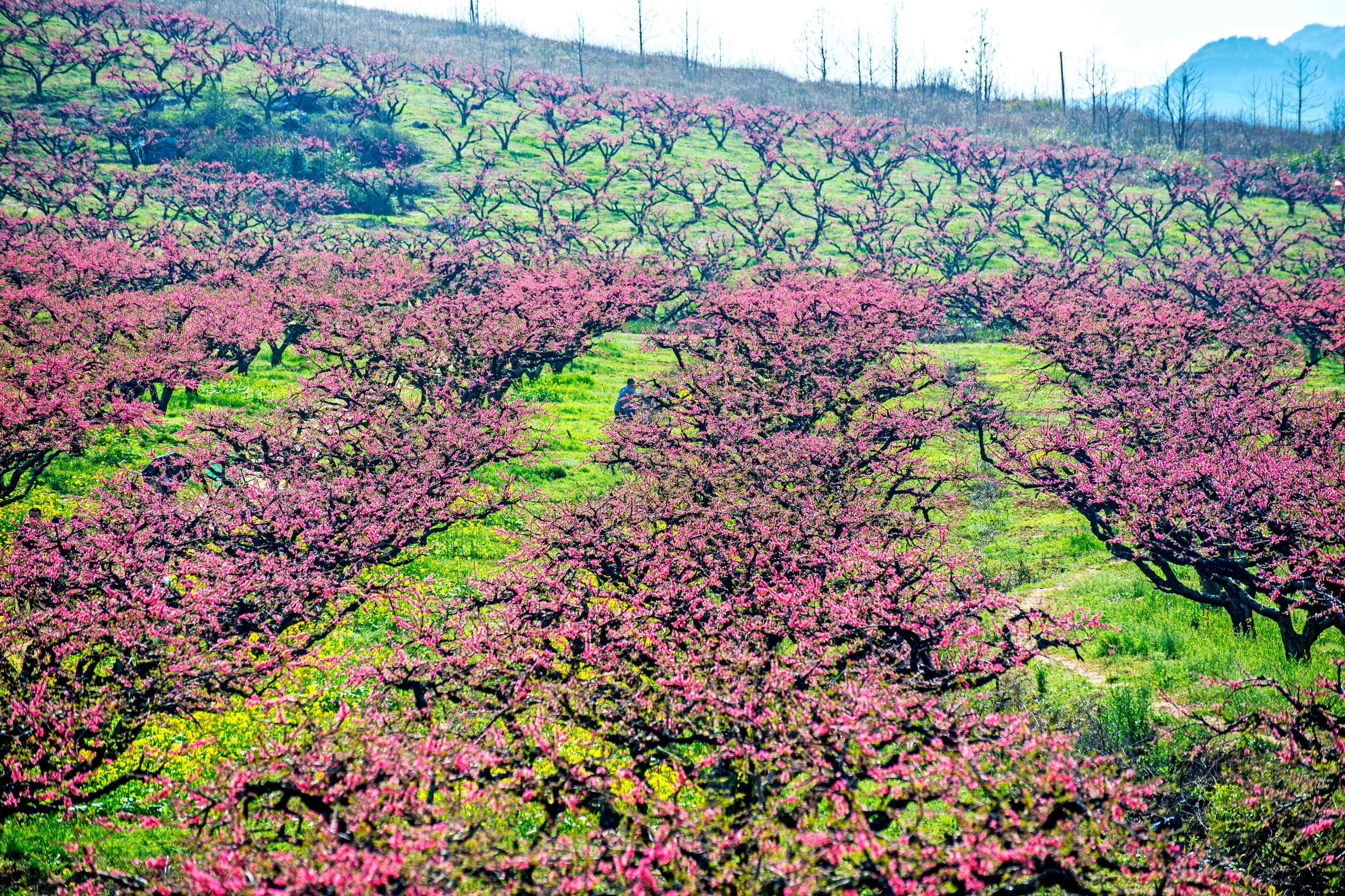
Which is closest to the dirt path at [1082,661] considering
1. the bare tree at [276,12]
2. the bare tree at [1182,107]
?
the bare tree at [1182,107]

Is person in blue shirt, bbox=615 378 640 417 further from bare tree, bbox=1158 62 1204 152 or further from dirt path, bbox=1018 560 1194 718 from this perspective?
bare tree, bbox=1158 62 1204 152

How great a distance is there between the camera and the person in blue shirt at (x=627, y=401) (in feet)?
82.2

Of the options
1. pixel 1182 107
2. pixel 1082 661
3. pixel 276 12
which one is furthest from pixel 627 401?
pixel 276 12

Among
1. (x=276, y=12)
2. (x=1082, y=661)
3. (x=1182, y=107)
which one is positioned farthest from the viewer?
(x=276, y=12)

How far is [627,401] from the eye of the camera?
84.3 feet

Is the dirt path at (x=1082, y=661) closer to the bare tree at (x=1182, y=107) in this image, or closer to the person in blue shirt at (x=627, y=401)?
the person in blue shirt at (x=627, y=401)

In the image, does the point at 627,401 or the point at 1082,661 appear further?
the point at 627,401

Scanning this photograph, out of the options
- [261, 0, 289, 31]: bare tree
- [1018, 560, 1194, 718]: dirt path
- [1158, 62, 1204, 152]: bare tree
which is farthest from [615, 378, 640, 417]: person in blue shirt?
[261, 0, 289, 31]: bare tree

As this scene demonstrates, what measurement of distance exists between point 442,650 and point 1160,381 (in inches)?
819

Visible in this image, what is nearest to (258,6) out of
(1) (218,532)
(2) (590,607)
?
(1) (218,532)

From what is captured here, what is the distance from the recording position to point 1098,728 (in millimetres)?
11742

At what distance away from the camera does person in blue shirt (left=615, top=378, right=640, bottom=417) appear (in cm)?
2505

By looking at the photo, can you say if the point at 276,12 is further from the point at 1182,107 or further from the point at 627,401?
the point at 1182,107

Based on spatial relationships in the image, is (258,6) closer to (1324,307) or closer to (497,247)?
(497,247)
